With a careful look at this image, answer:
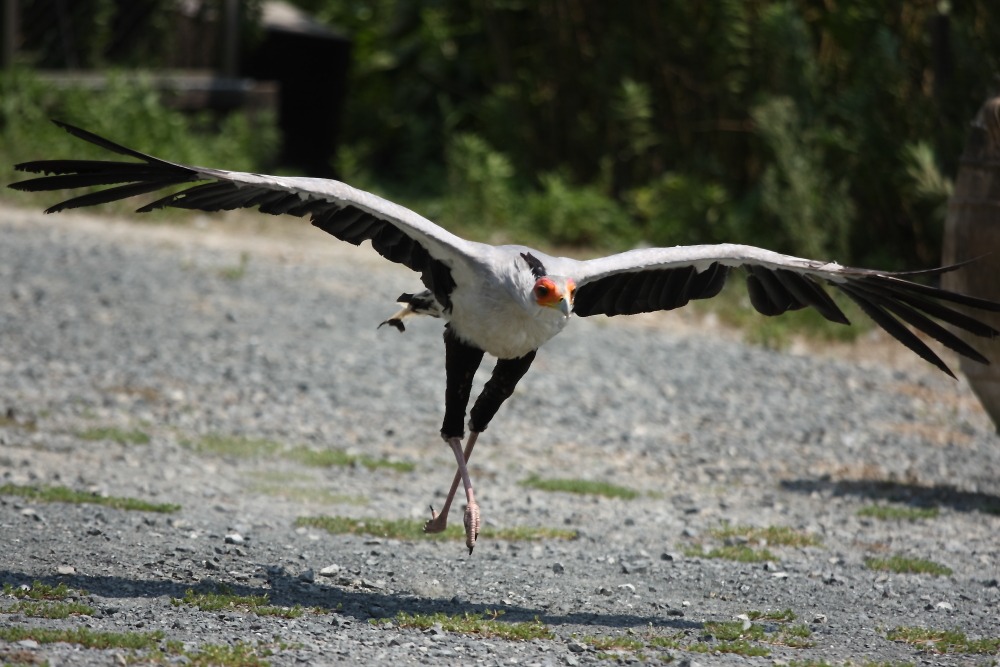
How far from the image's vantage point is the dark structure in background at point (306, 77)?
18.2m

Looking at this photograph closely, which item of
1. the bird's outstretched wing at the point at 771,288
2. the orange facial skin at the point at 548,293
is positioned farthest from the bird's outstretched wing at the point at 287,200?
the bird's outstretched wing at the point at 771,288

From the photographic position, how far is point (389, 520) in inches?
257

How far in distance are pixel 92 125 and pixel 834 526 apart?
9729mm

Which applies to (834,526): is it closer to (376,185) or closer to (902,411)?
(902,411)

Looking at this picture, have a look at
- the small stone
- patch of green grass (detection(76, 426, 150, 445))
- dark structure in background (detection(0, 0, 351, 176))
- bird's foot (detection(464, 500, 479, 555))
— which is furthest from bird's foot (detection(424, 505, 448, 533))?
dark structure in background (detection(0, 0, 351, 176))

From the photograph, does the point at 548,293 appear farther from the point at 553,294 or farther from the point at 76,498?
the point at 76,498

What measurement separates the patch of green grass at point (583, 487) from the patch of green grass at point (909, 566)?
5.04 ft

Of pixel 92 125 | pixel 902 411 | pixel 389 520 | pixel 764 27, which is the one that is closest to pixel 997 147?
pixel 902 411

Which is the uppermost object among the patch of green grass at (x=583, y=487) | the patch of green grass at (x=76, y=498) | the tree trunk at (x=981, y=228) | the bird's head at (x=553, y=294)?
the tree trunk at (x=981, y=228)

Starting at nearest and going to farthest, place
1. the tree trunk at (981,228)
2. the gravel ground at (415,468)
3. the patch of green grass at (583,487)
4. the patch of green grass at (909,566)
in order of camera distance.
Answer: the gravel ground at (415,468) → the patch of green grass at (909,566) → the tree trunk at (981,228) → the patch of green grass at (583,487)

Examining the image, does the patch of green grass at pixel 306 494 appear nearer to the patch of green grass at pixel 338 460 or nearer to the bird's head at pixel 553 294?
the patch of green grass at pixel 338 460

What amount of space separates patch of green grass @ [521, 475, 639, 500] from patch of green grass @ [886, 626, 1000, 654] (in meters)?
2.35

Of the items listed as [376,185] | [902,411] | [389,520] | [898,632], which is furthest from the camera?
[376,185]

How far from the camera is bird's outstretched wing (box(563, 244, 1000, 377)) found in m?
5.45
